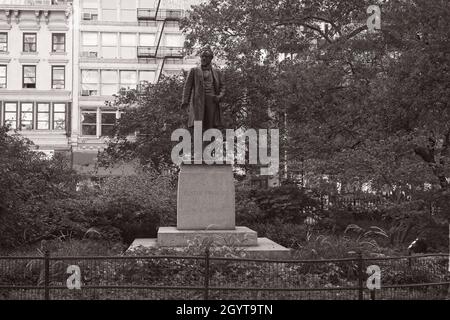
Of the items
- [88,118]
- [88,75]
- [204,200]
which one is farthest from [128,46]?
[204,200]

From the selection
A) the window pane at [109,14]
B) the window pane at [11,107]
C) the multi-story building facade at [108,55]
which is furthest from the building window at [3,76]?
the window pane at [109,14]

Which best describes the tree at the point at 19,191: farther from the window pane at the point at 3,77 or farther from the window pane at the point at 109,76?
the window pane at the point at 3,77

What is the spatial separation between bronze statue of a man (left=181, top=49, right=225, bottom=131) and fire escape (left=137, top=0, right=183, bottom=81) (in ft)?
107

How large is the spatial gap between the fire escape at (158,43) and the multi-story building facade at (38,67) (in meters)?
5.51

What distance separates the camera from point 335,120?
24500 millimetres

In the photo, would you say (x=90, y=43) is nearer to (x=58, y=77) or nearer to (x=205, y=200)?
(x=58, y=77)

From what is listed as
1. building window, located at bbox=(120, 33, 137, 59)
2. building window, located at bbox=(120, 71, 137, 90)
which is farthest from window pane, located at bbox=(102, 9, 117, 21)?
building window, located at bbox=(120, 71, 137, 90)

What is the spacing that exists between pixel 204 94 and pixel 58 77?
3896 centimetres

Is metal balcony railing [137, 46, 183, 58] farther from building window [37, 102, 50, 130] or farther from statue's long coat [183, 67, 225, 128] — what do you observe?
statue's long coat [183, 67, 225, 128]

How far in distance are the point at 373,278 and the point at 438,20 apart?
11.9m

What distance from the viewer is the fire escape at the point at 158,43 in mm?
49875

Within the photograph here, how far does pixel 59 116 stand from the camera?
52375 mm

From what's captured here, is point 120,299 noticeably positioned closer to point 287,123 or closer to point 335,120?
point 335,120

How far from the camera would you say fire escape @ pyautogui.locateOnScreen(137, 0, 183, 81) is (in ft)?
164
